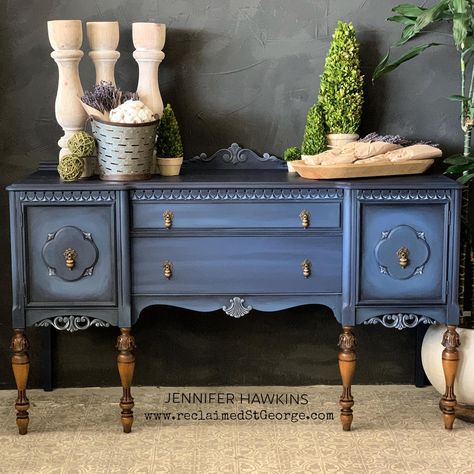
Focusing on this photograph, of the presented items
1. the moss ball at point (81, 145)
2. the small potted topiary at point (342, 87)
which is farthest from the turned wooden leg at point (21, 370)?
the small potted topiary at point (342, 87)

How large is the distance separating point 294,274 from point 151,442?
0.76 metres

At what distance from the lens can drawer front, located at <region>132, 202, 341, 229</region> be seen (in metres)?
3.33

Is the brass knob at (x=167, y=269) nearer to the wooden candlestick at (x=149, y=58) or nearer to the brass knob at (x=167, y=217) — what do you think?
the brass knob at (x=167, y=217)

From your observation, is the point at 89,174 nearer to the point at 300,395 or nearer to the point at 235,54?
the point at 235,54

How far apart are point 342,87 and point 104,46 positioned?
0.87 meters

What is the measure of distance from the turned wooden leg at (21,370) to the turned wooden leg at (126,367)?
1.06 feet

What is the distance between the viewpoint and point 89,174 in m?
3.47

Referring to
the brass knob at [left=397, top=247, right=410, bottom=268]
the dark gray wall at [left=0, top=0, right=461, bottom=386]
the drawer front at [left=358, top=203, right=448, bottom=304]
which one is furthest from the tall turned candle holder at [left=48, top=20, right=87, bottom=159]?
the brass knob at [left=397, top=247, right=410, bottom=268]

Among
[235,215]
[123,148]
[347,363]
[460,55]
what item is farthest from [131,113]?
[460,55]

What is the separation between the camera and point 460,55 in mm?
3727

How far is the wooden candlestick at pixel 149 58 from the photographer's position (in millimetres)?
3529

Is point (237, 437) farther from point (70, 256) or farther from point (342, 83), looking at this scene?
point (342, 83)

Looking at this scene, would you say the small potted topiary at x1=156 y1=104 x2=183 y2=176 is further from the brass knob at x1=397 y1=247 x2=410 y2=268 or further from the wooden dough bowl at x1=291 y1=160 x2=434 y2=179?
the brass knob at x1=397 y1=247 x2=410 y2=268

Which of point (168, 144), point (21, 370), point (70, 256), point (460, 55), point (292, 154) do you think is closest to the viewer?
point (70, 256)
